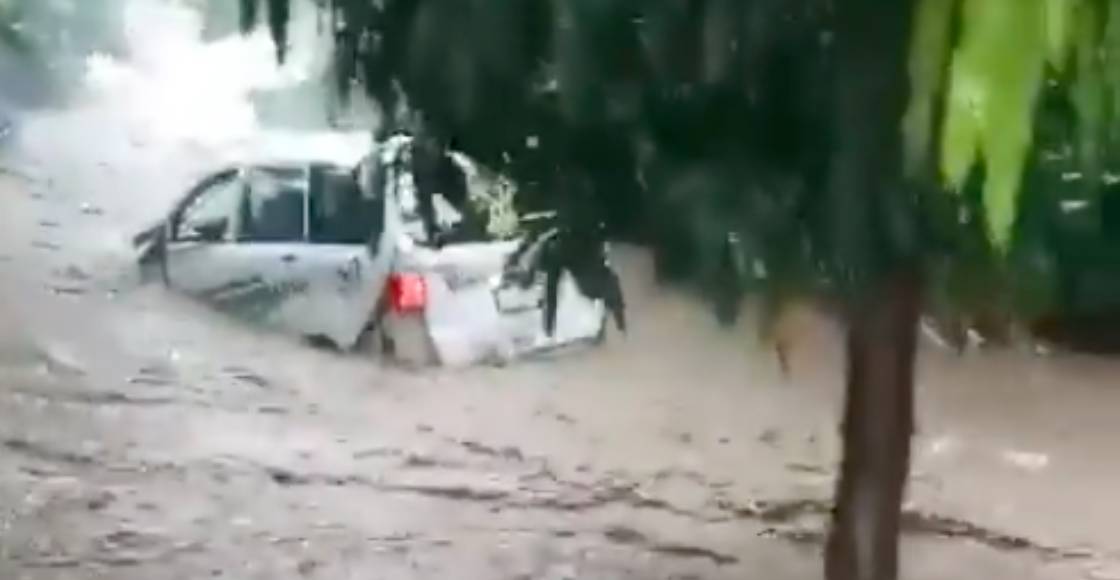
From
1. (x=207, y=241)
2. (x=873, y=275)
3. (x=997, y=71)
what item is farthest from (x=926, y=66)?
(x=207, y=241)

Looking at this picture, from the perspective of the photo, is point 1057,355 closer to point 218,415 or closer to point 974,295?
point 974,295

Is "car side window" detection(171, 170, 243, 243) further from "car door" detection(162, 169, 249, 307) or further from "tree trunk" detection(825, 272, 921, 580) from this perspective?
"tree trunk" detection(825, 272, 921, 580)

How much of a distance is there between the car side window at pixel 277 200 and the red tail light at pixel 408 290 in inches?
2.3

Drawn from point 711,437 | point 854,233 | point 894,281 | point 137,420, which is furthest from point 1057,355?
point 137,420

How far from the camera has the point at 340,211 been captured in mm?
940

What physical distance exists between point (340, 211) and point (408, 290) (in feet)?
0.20

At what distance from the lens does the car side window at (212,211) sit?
0.95m

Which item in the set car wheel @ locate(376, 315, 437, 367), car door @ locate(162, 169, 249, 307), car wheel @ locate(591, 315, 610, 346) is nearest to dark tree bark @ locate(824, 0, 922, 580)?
car wheel @ locate(591, 315, 610, 346)

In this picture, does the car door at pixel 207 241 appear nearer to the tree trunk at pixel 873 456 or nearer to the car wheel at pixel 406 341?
the car wheel at pixel 406 341

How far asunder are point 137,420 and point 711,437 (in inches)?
13.3

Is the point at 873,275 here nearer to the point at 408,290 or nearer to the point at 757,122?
the point at 757,122

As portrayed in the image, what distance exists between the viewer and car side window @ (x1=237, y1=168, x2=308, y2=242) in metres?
0.94

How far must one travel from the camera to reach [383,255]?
0.94 metres

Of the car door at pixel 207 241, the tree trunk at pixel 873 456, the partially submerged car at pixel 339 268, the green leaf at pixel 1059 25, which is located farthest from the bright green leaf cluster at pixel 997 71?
the car door at pixel 207 241
